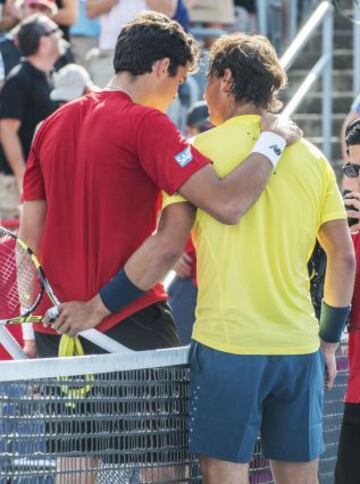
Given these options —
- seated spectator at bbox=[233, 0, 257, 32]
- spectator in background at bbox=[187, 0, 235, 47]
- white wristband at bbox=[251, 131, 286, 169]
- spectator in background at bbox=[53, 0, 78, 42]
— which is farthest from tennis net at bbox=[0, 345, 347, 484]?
seated spectator at bbox=[233, 0, 257, 32]

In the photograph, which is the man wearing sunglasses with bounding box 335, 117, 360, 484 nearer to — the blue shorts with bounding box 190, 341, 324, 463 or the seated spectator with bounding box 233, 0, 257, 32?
the blue shorts with bounding box 190, 341, 324, 463

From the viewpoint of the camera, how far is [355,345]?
15.4 ft

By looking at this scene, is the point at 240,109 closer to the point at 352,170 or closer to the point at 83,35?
the point at 352,170

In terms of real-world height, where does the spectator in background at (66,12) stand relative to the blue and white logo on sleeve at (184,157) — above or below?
below

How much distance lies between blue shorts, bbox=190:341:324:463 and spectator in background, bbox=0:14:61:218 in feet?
15.9

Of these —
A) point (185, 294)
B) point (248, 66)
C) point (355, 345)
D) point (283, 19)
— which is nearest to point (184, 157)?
point (248, 66)

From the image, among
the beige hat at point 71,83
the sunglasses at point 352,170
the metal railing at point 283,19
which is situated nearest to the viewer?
the sunglasses at point 352,170

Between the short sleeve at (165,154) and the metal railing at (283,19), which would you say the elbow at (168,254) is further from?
the metal railing at (283,19)

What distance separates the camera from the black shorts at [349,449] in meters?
4.62

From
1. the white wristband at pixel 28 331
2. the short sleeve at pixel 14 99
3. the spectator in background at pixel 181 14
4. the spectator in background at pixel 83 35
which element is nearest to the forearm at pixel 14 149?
the short sleeve at pixel 14 99

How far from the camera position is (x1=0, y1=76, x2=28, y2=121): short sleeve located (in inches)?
348

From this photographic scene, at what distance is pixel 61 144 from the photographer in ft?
14.5

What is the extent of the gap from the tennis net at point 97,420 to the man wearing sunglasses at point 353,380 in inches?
23.5

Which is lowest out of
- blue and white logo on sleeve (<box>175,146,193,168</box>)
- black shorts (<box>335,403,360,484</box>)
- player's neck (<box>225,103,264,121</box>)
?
black shorts (<box>335,403,360,484</box>)
